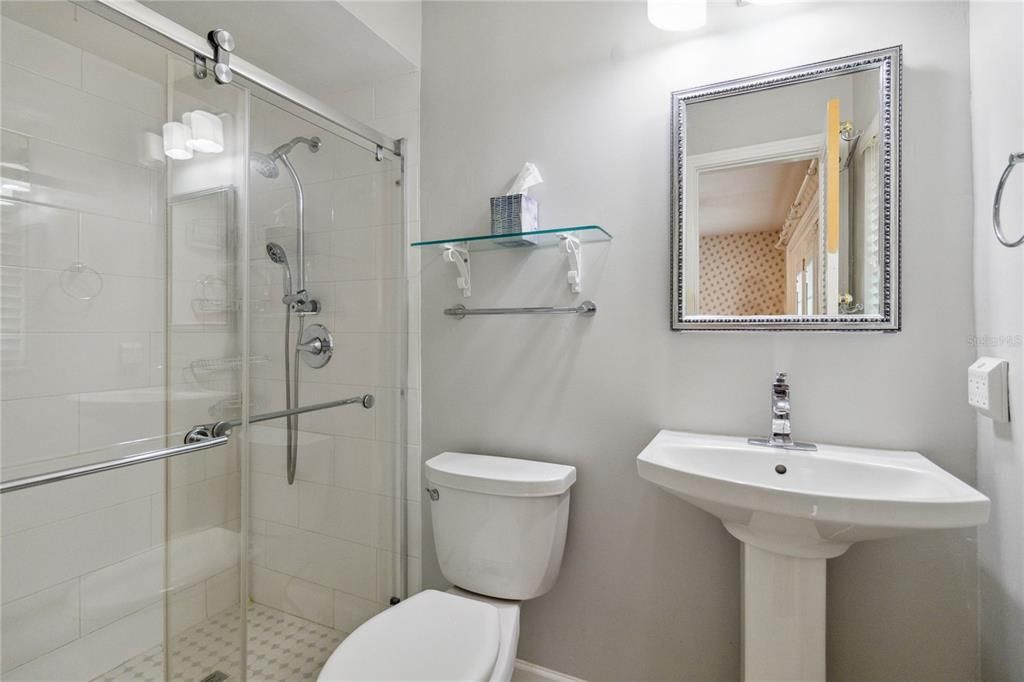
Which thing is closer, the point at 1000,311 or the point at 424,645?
the point at 1000,311

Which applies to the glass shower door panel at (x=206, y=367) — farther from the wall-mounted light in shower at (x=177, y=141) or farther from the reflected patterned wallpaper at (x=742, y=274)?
the reflected patterned wallpaper at (x=742, y=274)

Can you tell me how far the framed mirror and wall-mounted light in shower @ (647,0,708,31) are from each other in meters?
0.17

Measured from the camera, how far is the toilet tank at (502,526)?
4.74ft

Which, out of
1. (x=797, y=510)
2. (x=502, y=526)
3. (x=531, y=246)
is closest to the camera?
(x=797, y=510)

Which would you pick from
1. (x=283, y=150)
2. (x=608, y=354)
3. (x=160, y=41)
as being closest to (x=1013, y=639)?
(x=608, y=354)

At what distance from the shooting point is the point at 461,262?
1.71m

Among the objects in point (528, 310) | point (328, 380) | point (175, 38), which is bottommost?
point (328, 380)

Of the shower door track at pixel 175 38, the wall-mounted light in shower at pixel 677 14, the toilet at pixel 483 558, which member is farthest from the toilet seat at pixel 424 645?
the wall-mounted light in shower at pixel 677 14

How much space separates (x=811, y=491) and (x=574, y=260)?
87 cm

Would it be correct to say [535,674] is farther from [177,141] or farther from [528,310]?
[177,141]

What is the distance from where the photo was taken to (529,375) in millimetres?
1681

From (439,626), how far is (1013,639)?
122 centimetres

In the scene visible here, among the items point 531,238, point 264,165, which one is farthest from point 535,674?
point 264,165

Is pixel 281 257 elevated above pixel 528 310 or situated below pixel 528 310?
above
